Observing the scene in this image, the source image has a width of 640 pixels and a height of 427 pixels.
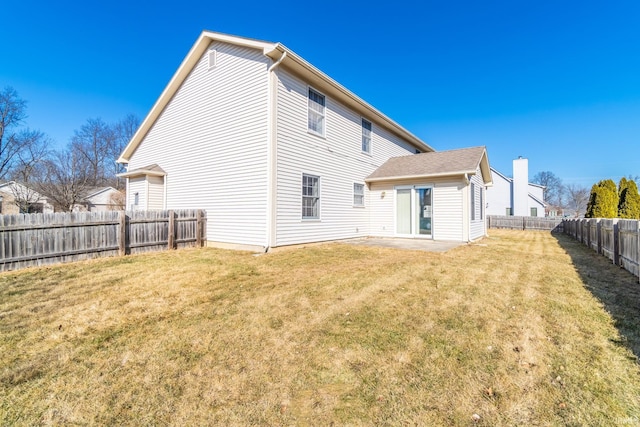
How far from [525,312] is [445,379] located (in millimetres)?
2292

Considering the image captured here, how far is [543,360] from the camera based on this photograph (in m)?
2.55

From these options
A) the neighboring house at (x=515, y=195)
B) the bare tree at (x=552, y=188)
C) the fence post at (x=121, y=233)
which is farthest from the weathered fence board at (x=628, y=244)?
the bare tree at (x=552, y=188)

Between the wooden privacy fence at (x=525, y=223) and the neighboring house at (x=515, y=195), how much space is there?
576 centimetres

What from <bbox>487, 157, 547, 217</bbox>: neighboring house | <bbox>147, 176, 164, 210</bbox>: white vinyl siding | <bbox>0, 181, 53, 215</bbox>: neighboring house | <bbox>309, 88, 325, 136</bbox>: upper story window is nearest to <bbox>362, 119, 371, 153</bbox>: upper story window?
<bbox>309, 88, 325, 136</bbox>: upper story window

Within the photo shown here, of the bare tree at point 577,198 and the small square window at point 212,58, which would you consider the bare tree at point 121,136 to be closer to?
the small square window at point 212,58

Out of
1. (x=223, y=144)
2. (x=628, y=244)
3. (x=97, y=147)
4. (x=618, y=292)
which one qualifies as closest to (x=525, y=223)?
(x=628, y=244)

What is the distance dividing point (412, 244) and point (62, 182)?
27085 mm

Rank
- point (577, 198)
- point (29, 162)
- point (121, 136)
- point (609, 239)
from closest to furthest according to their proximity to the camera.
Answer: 1. point (609, 239)
2. point (29, 162)
3. point (121, 136)
4. point (577, 198)

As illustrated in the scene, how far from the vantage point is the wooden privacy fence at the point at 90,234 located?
6297 mm

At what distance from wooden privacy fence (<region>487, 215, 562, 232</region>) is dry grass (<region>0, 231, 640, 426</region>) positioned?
20861 mm

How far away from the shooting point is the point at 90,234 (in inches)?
295

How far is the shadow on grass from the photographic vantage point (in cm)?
308

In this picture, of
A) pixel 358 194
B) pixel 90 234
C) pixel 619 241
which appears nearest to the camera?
pixel 619 241

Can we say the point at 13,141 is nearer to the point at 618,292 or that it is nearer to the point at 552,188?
the point at 618,292
